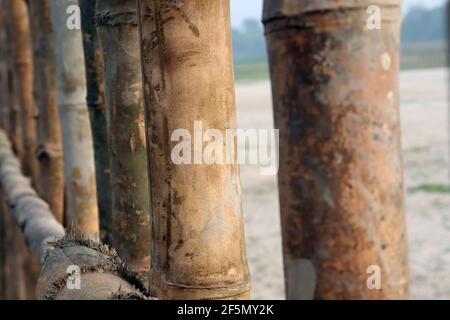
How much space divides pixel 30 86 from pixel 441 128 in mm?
17773

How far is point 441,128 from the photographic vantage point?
22.8 m

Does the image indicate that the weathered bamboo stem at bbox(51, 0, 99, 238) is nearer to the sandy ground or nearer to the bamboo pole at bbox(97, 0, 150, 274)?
the bamboo pole at bbox(97, 0, 150, 274)

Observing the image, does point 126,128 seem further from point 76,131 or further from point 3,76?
point 3,76

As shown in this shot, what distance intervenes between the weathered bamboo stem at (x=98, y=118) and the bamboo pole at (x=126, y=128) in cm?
39

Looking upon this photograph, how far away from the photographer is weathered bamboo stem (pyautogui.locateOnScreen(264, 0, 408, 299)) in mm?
1350

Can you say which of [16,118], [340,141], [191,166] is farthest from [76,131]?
[16,118]

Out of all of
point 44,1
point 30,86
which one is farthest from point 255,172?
point 44,1

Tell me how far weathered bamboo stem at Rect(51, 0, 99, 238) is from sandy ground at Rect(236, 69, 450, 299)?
5322 mm

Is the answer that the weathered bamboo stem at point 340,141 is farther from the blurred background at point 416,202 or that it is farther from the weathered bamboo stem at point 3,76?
the weathered bamboo stem at point 3,76

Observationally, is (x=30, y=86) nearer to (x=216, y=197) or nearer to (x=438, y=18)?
(x=216, y=197)

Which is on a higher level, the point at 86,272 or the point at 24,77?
the point at 24,77

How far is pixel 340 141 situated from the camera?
1356mm

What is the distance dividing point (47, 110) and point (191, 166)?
3392mm

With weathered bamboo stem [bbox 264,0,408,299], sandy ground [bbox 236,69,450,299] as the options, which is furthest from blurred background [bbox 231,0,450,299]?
weathered bamboo stem [bbox 264,0,408,299]
